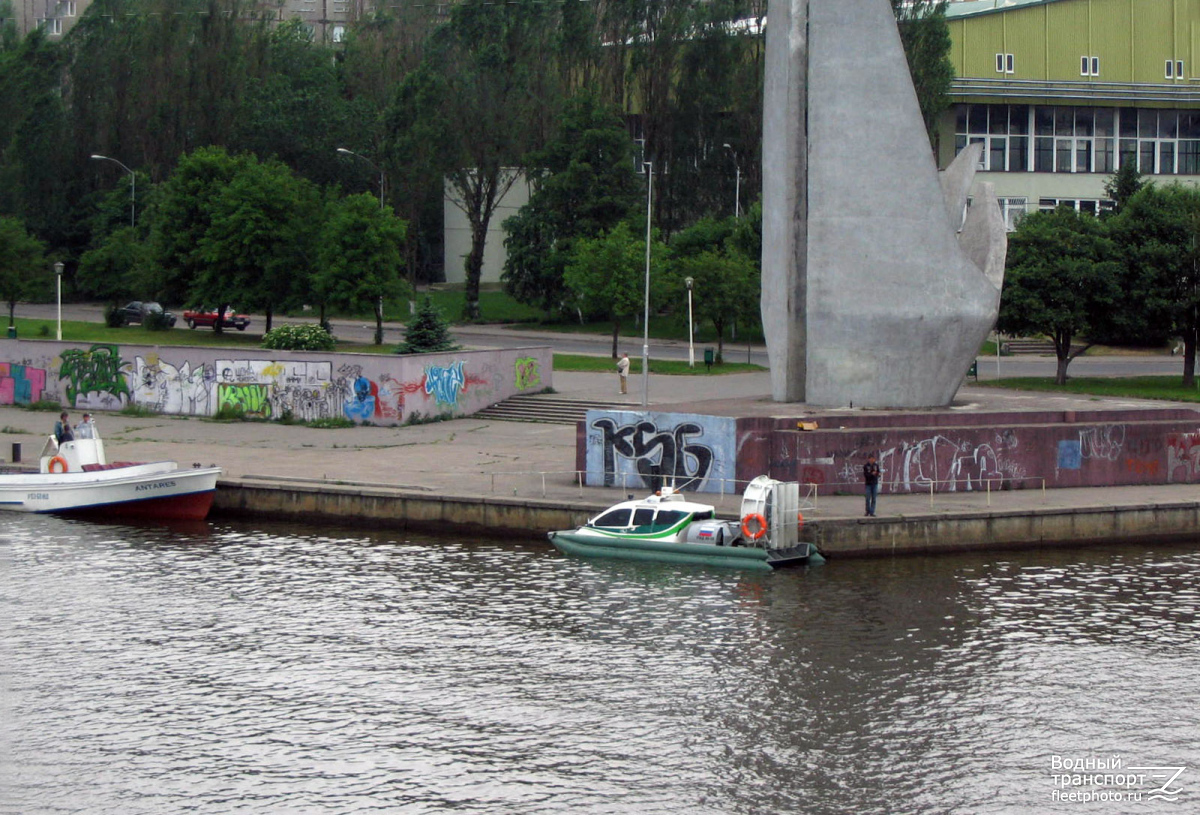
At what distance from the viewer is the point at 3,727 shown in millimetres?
20953

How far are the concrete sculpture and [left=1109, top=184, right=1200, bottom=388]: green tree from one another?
2263 centimetres

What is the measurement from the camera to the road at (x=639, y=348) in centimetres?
6531

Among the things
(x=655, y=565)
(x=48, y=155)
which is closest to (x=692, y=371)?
(x=655, y=565)

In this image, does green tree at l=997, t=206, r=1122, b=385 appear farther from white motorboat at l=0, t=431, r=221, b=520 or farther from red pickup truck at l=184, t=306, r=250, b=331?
red pickup truck at l=184, t=306, r=250, b=331

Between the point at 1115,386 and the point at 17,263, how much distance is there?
51.3 metres

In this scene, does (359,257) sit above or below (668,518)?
above

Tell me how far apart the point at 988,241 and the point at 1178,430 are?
22.2ft

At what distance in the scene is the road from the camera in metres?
65.3

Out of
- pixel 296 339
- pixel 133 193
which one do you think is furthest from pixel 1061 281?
pixel 133 193

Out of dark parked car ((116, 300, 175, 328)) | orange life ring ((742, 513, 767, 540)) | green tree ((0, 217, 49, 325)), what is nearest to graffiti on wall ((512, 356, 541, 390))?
orange life ring ((742, 513, 767, 540))

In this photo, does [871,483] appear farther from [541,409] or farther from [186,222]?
[186,222]

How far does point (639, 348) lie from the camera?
70.8m

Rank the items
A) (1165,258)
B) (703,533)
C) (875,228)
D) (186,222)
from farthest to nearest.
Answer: (186,222), (1165,258), (875,228), (703,533)

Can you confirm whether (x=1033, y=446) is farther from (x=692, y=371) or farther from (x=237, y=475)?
(x=692, y=371)
